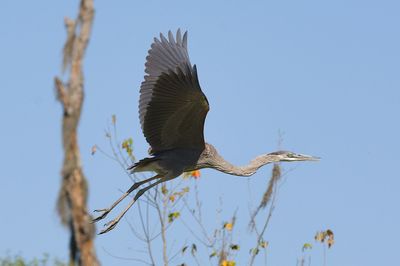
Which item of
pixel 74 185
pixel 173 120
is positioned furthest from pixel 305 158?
pixel 74 185

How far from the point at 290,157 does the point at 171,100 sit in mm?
2258

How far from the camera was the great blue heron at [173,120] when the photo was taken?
30.5ft

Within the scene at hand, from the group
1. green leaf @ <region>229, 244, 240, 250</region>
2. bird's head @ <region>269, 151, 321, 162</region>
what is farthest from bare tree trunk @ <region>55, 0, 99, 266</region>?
bird's head @ <region>269, 151, 321, 162</region>

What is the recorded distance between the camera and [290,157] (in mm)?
11016

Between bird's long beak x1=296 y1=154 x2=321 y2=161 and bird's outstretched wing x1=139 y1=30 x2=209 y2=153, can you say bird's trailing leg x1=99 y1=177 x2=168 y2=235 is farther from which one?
bird's long beak x1=296 y1=154 x2=321 y2=161

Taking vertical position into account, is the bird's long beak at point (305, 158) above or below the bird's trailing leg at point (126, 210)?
above

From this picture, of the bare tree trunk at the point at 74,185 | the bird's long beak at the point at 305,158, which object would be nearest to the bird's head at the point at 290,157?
the bird's long beak at the point at 305,158

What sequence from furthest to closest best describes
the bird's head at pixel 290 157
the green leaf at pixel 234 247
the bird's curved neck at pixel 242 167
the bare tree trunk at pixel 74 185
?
the bird's head at pixel 290 157
the bird's curved neck at pixel 242 167
the green leaf at pixel 234 247
the bare tree trunk at pixel 74 185

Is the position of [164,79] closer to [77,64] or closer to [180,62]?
[180,62]

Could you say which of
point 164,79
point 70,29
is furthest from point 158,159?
point 70,29

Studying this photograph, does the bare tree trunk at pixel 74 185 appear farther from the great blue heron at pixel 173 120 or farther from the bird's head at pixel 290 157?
the bird's head at pixel 290 157

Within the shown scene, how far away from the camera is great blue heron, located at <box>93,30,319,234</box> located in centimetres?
930

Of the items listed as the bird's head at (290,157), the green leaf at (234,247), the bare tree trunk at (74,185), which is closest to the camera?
the bare tree trunk at (74,185)

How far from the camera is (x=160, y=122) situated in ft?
32.1
